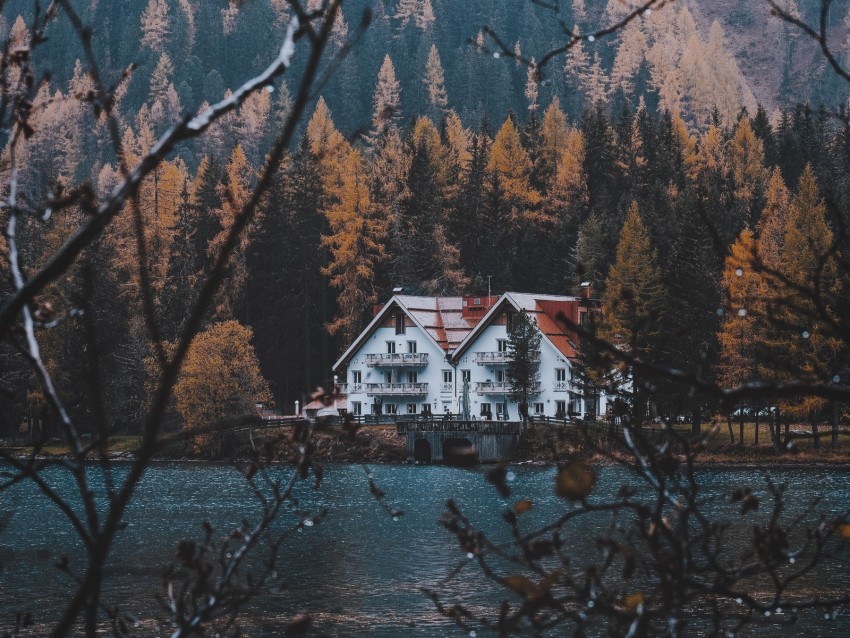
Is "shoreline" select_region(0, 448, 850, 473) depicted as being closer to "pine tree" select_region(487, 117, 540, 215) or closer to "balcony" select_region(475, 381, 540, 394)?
"balcony" select_region(475, 381, 540, 394)

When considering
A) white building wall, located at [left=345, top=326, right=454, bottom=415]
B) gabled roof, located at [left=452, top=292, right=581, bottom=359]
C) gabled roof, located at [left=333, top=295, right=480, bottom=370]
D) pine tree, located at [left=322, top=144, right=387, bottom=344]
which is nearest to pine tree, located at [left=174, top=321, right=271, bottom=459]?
gabled roof, located at [left=333, top=295, right=480, bottom=370]

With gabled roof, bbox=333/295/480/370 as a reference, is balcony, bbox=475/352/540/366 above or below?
below

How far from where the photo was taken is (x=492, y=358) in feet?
227

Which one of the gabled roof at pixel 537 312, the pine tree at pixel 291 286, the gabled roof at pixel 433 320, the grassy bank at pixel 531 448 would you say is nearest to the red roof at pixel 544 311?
the gabled roof at pixel 537 312

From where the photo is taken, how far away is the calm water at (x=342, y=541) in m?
24.1

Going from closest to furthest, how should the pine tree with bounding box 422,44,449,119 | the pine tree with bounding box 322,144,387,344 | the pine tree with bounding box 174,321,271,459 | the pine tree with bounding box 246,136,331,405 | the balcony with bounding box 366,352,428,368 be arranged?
the pine tree with bounding box 174,321,271,459
the balcony with bounding box 366,352,428,368
the pine tree with bounding box 322,144,387,344
the pine tree with bounding box 246,136,331,405
the pine tree with bounding box 422,44,449,119

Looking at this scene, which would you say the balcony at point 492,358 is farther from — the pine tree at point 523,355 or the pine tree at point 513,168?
the pine tree at point 513,168

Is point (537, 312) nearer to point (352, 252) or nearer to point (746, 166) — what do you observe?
point (352, 252)

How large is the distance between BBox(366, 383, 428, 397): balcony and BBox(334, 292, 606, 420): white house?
51 millimetres

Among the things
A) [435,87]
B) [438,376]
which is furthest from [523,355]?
[435,87]

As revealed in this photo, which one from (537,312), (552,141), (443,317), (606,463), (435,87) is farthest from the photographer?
(435,87)

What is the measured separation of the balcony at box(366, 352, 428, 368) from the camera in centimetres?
7169

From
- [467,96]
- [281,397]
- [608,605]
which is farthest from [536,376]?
[467,96]

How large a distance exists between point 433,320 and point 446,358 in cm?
260
